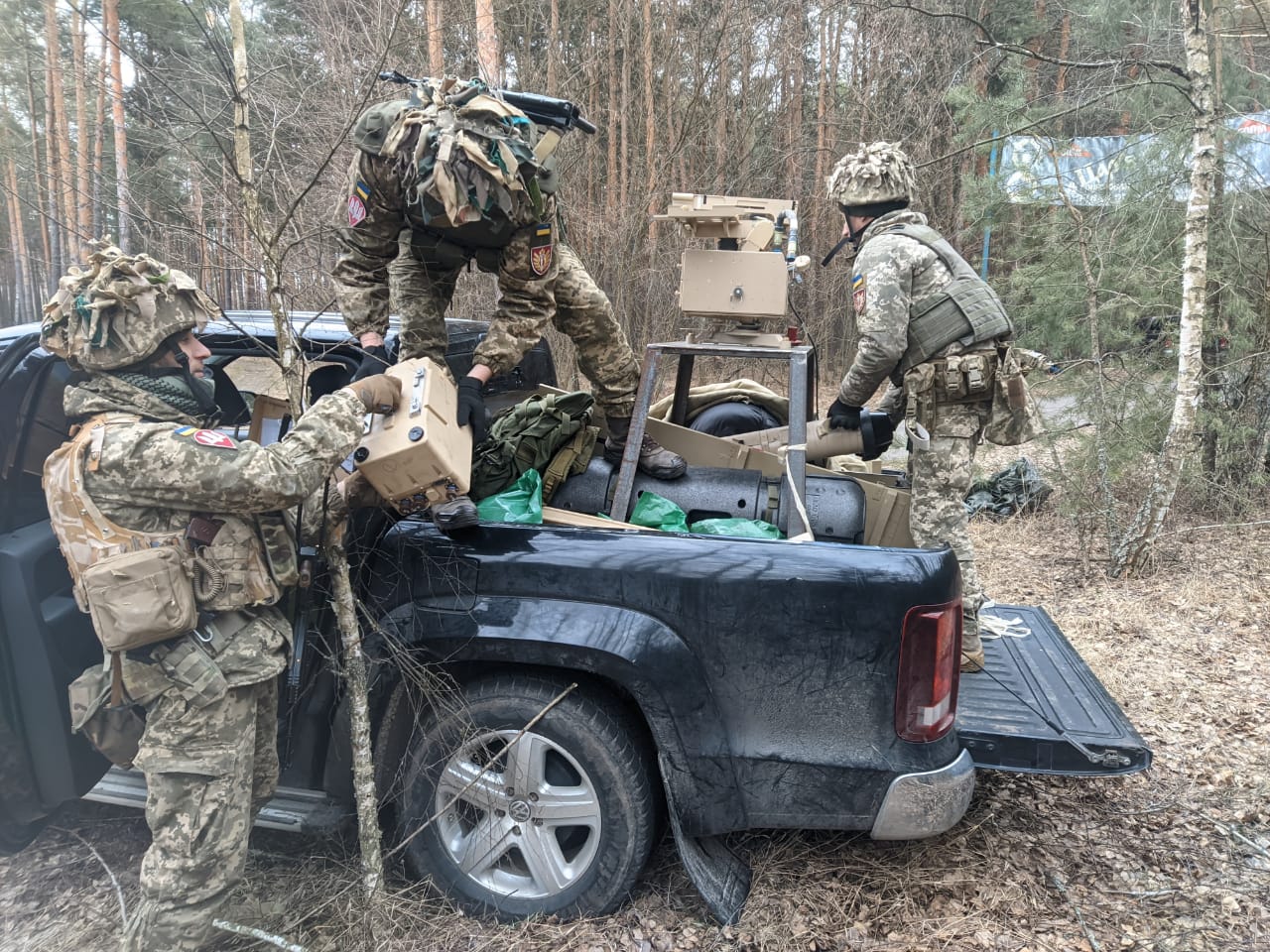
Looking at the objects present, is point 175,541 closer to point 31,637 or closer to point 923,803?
point 31,637

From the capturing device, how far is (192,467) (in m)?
2.02

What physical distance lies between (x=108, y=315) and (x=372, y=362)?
0.89m

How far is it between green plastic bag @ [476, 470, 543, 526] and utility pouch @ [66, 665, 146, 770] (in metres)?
1.09

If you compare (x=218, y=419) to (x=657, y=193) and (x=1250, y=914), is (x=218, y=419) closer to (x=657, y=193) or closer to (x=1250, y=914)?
(x=1250, y=914)

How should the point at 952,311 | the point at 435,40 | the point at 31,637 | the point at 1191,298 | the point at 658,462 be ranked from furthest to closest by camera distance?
the point at 435,40 → the point at 1191,298 → the point at 952,311 → the point at 658,462 → the point at 31,637

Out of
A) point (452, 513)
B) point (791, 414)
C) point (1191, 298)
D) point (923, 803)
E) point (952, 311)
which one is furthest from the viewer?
point (1191, 298)

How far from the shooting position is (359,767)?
2191 mm

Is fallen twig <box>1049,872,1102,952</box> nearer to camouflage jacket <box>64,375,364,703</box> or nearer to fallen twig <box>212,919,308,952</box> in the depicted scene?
fallen twig <box>212,919,308,952</box>

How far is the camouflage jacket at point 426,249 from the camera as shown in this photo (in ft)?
9.50

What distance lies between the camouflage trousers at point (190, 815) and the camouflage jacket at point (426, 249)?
1.46 meters

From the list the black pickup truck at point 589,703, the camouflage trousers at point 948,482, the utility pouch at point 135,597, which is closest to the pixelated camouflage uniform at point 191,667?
the utility pouch at point 135,597

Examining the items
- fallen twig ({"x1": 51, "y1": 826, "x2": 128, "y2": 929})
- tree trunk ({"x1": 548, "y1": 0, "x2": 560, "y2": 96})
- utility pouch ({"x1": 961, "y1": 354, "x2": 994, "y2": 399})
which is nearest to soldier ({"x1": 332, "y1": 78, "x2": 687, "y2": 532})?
utility pouch ({"x1": 961, "y1": 354, "x2": 994, "y2": 399})

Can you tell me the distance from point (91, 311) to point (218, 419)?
1.63 ft

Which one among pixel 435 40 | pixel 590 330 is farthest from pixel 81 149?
pixel 590 330
